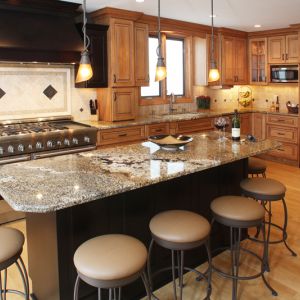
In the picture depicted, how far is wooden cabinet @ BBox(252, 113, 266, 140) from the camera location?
682cm

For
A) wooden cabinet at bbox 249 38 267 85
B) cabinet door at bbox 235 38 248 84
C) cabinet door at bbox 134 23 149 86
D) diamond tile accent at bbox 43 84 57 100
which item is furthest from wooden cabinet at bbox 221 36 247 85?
diamond tile accent at bbox 43 84 57 100

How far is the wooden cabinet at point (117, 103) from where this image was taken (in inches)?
196

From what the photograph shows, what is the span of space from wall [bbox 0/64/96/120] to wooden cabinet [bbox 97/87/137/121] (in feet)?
0.78

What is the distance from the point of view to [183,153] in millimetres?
2896

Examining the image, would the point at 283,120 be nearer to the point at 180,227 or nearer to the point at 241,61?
the point at 241,61

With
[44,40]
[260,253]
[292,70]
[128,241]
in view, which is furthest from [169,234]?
[292,70]

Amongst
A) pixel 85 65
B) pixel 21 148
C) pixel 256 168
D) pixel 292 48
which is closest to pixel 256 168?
pixel 256 168

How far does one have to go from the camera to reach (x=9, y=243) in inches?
79.6

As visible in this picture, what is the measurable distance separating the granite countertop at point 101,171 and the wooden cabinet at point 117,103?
1.84 metres

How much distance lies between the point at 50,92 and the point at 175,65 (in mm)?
2452

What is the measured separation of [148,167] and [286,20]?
450cm

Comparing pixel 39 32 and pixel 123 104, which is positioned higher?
Result: pixel 39 32

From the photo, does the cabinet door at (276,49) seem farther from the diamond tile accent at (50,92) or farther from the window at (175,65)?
the diamond tile accent at (50,92)

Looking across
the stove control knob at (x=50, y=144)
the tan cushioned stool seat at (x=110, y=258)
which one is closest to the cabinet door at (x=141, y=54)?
the stove control knob at (x=50, y=144)
